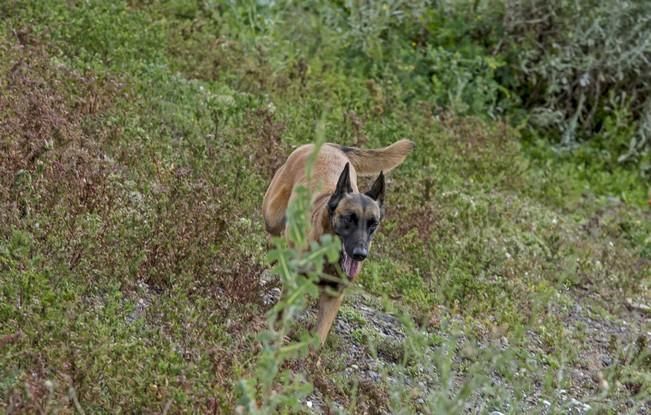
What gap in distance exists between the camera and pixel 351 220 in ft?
22.2

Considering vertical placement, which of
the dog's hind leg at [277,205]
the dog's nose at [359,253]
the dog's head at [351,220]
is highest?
the dog's head at [351,220]

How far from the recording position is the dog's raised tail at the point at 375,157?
8109 mm

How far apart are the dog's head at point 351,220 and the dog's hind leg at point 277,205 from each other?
2.57 feet

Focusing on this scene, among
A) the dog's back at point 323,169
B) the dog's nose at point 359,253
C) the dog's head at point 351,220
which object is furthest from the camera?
the dog's back at point 323,169

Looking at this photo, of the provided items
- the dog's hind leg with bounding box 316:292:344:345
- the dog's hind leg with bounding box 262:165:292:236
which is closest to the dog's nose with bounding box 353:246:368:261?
the dog's hind leg with bounding box 316:292:344:345

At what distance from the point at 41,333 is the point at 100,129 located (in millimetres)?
3446

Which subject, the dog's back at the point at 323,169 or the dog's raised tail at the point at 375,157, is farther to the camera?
the dog's raised tail at the point at 375,157

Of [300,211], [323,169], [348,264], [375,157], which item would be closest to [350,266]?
[348,264]

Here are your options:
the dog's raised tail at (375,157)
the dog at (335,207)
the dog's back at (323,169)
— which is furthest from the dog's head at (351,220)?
the dog's raised tail at (375,157)

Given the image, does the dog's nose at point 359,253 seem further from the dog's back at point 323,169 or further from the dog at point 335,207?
the dog's back at point 323,169

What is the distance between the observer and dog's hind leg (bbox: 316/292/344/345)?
6.62 meters

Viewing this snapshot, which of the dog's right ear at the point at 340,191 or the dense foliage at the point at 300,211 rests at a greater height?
the dog's right ear at the point at 340,191

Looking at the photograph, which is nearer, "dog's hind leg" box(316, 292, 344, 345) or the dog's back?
"dog's hind leg" box(316, 292, 344, 345)

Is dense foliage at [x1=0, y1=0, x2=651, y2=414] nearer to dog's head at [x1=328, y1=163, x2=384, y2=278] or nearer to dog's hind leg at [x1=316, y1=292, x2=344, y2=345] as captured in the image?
dog's hind leg at [x1=316, y1=292, x2=344, y2=345]
